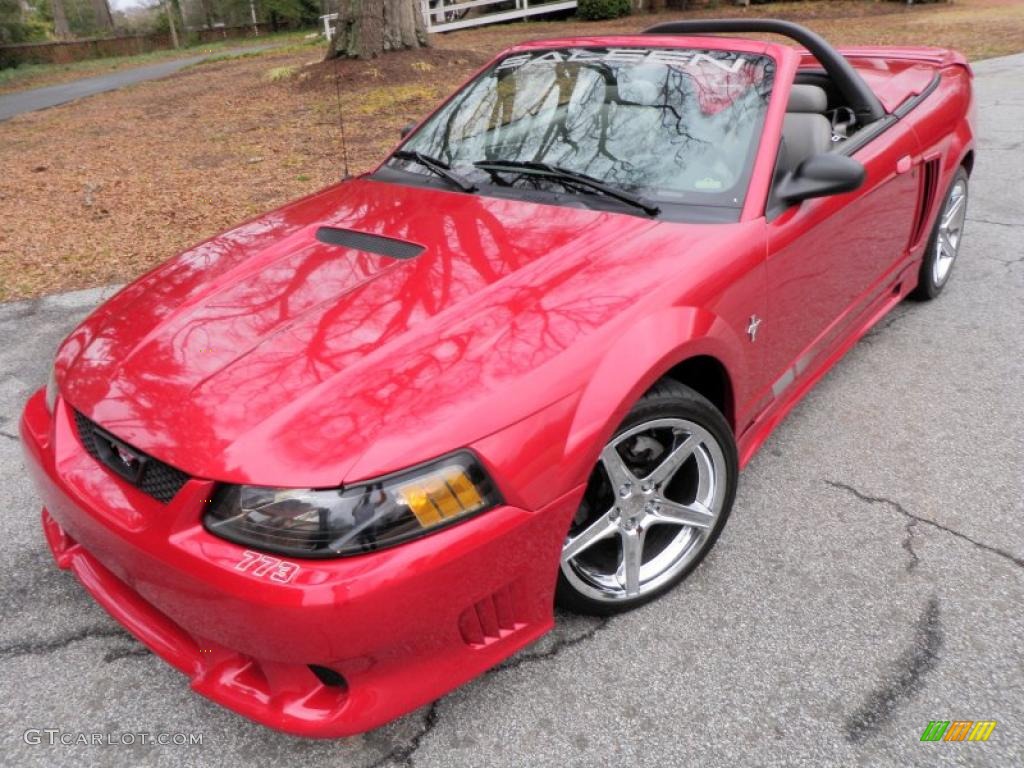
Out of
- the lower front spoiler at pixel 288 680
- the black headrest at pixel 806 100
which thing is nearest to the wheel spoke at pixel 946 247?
the black headrest at pixel 806 100

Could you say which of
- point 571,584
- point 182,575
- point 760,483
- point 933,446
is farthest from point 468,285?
point 933,446

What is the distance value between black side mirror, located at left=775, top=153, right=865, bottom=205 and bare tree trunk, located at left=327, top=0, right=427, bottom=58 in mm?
9929

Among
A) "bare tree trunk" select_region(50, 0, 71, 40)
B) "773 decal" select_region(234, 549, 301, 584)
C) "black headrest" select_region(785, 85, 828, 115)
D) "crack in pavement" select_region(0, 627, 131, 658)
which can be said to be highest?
"bare tree trunk" select_region(50, 0, 71, 40)

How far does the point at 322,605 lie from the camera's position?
62.5 inches

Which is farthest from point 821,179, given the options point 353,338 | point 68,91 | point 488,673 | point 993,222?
point 68,91

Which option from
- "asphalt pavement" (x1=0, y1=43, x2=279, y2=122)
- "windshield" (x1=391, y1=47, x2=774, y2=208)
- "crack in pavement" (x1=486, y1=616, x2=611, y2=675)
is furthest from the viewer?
"asphalt pavement" (x1=0, y1=43, x2=279, y2=122)

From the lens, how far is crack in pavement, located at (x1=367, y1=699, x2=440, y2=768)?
6.21ft

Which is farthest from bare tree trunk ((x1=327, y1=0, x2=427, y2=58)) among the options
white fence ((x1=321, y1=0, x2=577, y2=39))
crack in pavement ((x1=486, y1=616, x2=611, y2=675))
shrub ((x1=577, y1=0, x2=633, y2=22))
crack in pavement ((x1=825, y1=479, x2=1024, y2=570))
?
shrub ((x1=577, y1=0, x2=633, y2=22))

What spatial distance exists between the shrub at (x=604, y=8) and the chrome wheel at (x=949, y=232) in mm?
20943

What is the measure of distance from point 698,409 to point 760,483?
861mm

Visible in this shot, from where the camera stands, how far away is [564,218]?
246 cm

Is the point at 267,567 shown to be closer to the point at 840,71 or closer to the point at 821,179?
the point at 821,179

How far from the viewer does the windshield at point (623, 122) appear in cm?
257

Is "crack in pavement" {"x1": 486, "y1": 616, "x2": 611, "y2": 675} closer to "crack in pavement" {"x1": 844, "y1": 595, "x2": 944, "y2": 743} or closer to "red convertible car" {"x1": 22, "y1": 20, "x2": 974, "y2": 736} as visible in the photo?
"red convertible car" {"x1": 22, "y1": 20, "x2": 974, "y2": 736}
